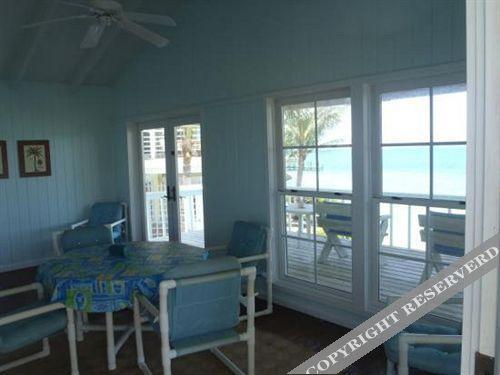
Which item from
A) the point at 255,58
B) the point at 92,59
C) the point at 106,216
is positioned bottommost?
the point at 106,216

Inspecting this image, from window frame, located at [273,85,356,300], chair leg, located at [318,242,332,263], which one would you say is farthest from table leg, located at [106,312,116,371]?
chair leg, located at [318,242,332,263]

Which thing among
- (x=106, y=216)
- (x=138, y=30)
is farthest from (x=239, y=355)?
(x=106, y=216)

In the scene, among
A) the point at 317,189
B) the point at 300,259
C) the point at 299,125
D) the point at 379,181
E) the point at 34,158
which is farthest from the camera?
the point at 34,158

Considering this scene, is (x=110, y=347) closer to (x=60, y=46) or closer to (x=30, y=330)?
(x=30, y=330)

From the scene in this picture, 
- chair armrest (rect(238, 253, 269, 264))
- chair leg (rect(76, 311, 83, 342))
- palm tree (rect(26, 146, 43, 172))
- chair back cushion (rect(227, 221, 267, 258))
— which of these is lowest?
chair leg (rect(76, 311, 83, 342))

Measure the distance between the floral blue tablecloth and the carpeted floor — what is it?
0.57 meters

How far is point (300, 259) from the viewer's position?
4102 millimetres

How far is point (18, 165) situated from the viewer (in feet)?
19.0

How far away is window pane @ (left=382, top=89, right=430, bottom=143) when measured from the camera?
3111mm

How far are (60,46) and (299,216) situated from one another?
3644 millimetres

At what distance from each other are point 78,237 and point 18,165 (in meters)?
2.60

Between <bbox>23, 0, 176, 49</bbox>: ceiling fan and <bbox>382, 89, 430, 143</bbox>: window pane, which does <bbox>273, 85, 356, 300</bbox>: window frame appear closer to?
<bbox>382, 89, 430, 143</bbox>: window pane

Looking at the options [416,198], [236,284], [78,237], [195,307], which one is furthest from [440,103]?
[78,237]

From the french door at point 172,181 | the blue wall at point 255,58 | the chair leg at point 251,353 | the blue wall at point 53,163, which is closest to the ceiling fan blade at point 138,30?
the blue wall at point 255,58
